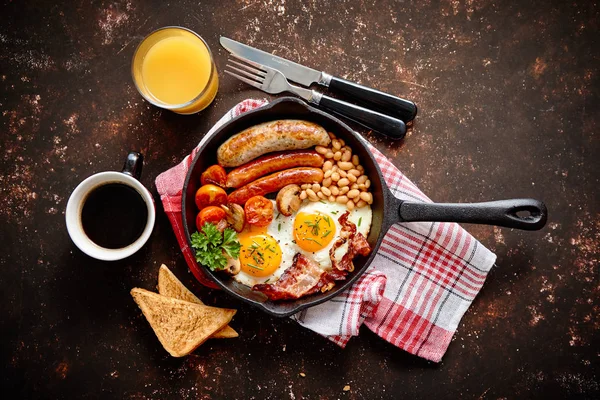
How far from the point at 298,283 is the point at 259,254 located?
10.9 inches

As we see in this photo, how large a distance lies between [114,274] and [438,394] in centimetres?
219

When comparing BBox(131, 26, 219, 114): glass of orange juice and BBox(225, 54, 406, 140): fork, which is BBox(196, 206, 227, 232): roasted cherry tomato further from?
BBox(225, 54, 406, 140): fork

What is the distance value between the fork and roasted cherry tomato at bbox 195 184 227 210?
2.37ft

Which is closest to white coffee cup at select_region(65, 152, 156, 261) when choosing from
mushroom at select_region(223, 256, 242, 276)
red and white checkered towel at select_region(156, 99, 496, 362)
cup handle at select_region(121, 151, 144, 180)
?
cup handle at select_region(121, 151, 144, 180)

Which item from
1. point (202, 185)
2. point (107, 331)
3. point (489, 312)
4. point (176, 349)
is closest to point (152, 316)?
point (176, 349)

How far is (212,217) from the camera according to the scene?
8.86 ft

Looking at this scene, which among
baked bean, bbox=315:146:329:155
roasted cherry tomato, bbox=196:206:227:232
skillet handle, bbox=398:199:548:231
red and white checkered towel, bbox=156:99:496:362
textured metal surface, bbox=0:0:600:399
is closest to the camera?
skillet handle, bbox=398:199:548:231

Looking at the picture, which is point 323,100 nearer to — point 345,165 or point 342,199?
Answer: point 345,165

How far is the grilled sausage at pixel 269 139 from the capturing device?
2.72 meters

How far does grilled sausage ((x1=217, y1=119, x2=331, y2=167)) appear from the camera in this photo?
272 centimetres

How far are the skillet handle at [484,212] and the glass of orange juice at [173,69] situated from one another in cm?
140

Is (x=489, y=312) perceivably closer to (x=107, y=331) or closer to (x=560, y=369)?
(x=560, y=369)

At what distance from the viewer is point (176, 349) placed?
2.79 meters

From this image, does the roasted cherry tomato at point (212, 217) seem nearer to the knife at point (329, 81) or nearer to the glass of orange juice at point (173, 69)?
the glass of orange juice at point (173, 69)
